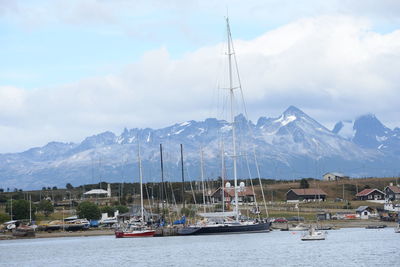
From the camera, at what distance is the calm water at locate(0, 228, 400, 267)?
8069 centimetres

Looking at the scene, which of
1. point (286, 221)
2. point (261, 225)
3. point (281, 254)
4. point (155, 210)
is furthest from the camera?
point (155, 210)

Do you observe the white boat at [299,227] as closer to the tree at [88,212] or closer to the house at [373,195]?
the tree at [88,212]

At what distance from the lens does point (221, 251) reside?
303 ft

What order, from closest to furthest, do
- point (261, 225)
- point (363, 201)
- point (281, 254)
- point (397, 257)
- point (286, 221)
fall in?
point (397, 257) < point (281, 254) < point (261, 225) < point (286, 221) < point (363, 201)

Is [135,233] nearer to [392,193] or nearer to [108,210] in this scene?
[108,210]

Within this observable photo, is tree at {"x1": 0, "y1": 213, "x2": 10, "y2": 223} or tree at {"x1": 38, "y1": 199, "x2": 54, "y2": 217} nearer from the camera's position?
tree at {"x1": 0, "y1": 213, "x2": 10, "y2": 223}

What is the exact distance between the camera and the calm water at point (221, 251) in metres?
80.7

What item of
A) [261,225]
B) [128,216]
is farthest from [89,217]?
[261,225]

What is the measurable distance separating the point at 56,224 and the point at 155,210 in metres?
24.3

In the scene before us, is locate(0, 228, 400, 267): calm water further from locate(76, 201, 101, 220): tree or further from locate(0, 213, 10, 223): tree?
locate(76, 201, 101, 220): tree

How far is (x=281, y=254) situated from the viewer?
3413 inches

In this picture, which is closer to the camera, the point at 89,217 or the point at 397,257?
the point at 397,257

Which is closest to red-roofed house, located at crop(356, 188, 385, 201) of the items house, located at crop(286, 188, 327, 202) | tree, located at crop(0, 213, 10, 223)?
house, located at crop(286, 188, 327, 202)

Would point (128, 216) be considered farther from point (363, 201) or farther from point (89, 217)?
point (363, 201)
